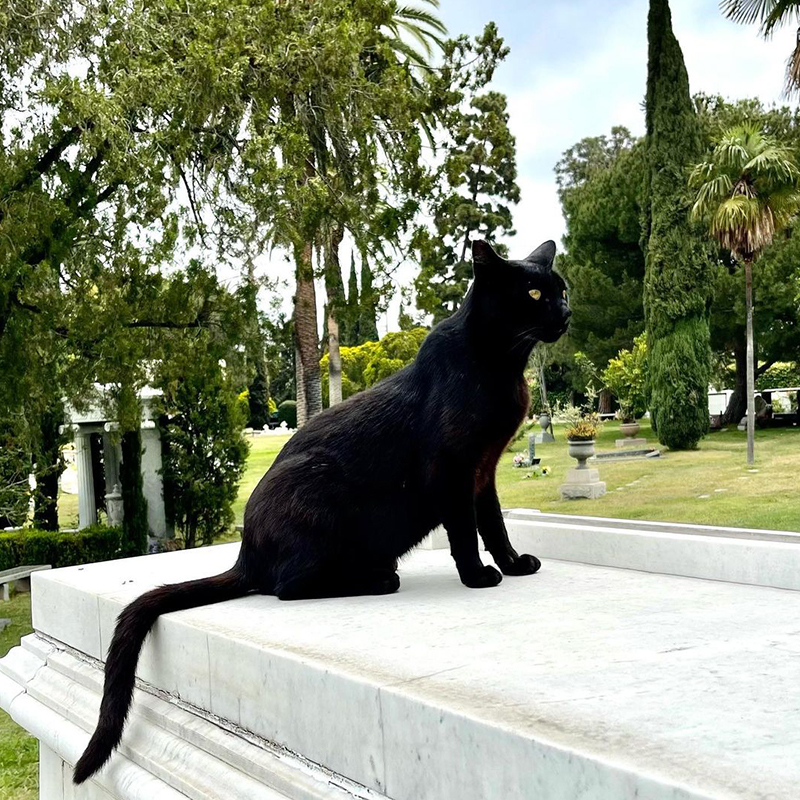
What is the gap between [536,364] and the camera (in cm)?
2500

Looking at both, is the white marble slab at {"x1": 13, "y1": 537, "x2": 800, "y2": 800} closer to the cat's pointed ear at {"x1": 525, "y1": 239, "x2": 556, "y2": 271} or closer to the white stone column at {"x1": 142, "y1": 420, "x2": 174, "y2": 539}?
the cat's pointed ear at {"x1": 525, "y1": 239, "x2": 556, "y2": 271}

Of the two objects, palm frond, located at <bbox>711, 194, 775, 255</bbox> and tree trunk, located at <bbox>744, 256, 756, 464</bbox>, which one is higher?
palm frond, located at <bbox>711, 194, 775, 255</bbox>

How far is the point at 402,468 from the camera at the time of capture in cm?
233

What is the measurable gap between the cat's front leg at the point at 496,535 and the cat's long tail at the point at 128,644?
73cm

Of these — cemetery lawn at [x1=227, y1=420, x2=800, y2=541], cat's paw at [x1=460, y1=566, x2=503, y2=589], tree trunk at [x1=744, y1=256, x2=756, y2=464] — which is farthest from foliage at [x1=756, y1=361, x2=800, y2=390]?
cat's paw at [x1=460, y1=566, x2=503, y2=589]

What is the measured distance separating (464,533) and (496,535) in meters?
0.32

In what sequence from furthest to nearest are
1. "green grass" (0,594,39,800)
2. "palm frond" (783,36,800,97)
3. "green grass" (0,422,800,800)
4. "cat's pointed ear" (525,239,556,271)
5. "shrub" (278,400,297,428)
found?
"shrub" (278,400,297,428)
"palm frond" (783,36,800,97)
"green grass" (0,422,800,800)
"green grass" (0,594,39,800)
"cat's pointed ear" (525,239,556,271)

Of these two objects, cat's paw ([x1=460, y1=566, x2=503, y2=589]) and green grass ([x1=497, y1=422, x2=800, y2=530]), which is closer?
cat's paw ([x1=460, y1=566, x2=503, y2=589])

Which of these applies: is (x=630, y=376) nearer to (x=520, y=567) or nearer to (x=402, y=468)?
(x=520, y=567)

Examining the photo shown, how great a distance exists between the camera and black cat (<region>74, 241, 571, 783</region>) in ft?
7.32

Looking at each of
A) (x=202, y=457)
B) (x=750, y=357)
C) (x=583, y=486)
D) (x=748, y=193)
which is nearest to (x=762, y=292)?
(x=748, y=193)

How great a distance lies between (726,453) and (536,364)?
9.04 meters

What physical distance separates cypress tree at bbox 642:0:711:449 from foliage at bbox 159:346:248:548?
9.61 meters

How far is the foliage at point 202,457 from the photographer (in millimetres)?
11539
